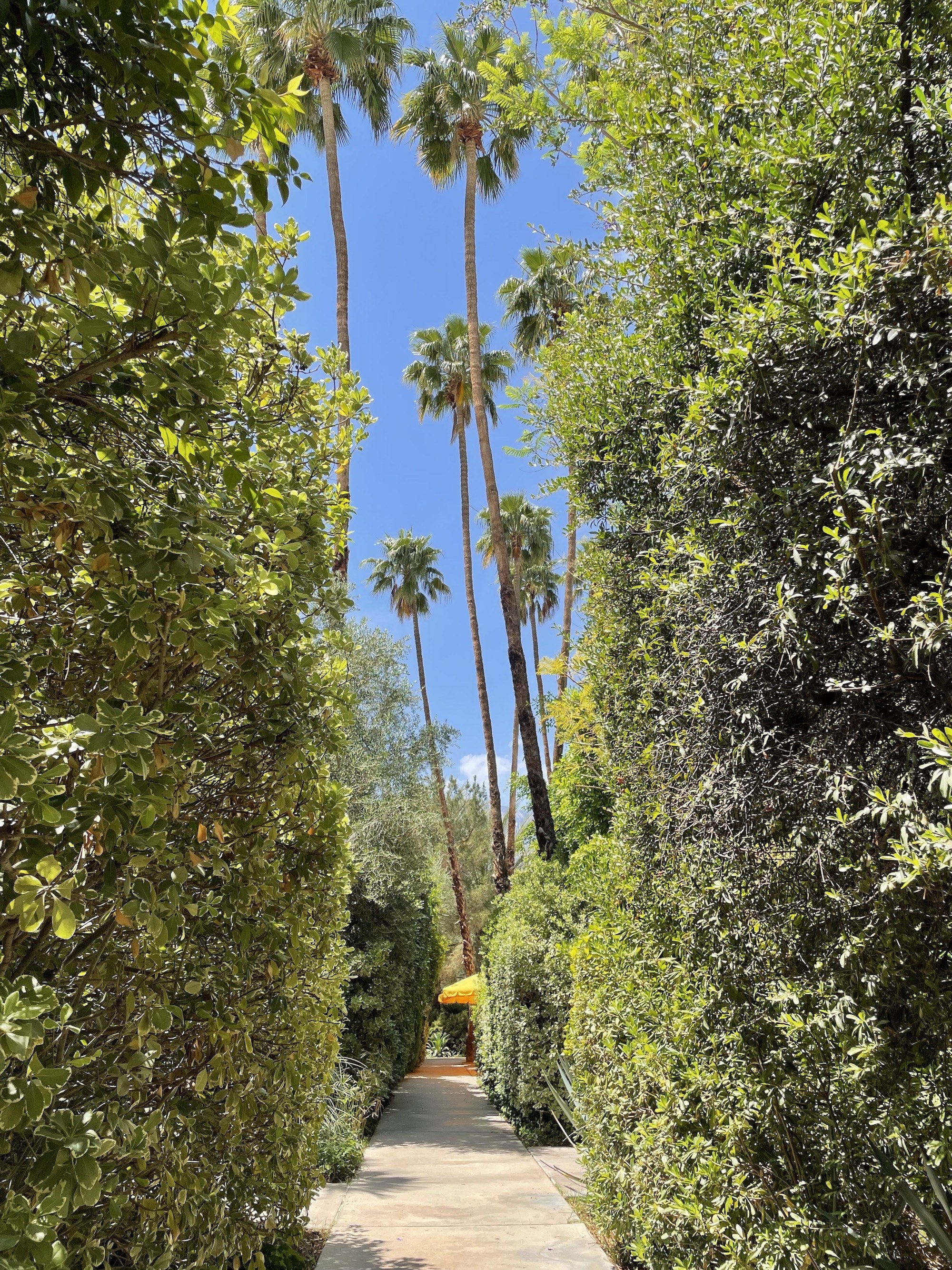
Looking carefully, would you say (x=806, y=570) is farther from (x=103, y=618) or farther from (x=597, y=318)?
(x=597, y=318)

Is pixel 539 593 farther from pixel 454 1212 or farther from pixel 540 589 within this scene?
pixel 454 1212

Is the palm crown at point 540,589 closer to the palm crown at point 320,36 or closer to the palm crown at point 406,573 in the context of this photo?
the palm crown at point 406,573

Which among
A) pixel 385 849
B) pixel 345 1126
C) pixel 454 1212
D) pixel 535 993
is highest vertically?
pixel 385 849

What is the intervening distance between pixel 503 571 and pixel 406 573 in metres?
16.8

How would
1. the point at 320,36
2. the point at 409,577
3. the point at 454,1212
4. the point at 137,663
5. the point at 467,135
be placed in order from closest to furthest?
the point at 137,663 < the point at 454,1212 < the point at 320,36 < the point at 467,135 < the point at 409,577

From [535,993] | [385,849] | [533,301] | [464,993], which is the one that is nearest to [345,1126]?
[535,993]

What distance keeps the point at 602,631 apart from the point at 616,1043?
2.50 meters

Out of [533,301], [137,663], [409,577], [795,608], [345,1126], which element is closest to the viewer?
[137,663]

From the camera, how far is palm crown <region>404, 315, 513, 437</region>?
23.7 meters

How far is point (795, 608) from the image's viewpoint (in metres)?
2.65

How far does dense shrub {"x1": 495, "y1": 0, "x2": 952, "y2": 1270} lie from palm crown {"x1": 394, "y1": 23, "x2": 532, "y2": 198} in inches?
555

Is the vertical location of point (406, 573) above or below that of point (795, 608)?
above

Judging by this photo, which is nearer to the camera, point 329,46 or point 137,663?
point 137,663

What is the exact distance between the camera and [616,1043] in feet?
15.4
